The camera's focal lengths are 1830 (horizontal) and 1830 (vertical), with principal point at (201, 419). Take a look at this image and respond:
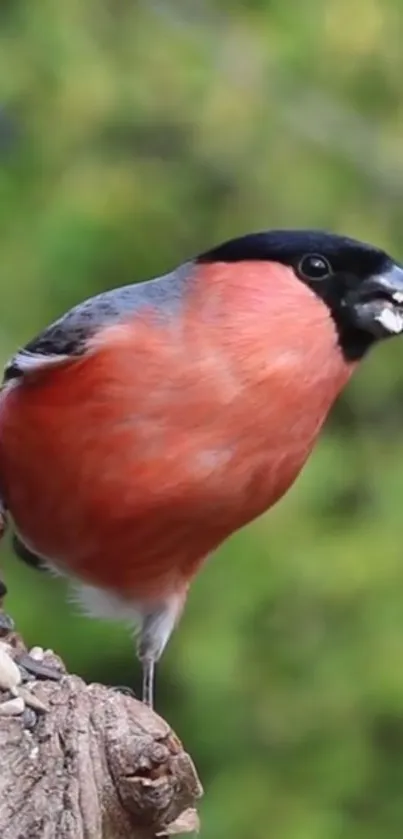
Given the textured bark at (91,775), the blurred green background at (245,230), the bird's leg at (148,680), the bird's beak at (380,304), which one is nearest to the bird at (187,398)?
the bird's beak at (380,304)

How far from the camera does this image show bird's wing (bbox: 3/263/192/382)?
2.20 metres

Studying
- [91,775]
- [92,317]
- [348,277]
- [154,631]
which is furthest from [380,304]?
[91,775]

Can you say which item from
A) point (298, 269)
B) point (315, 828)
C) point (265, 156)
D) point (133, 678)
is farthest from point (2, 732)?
point (265, 156)

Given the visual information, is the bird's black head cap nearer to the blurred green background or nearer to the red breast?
the red breast

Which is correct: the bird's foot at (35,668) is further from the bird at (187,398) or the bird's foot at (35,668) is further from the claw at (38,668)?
the bird at (187,398)

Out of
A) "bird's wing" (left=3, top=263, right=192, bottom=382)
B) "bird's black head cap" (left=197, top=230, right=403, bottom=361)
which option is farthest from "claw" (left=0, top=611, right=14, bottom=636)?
"bird's black head cap" (left=197, top=230, right=403, bottom=361)

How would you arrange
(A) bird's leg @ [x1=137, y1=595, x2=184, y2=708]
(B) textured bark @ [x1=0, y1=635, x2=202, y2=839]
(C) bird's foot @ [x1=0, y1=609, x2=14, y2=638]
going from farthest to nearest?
(A) bird's leg @ [x1=137, y1=595, x2=184, y2=708]
(C) bird's foot @ [x1=0, y1=609, x2=14, y2=638]
(B) textured bark @ [x1=0, y1=635, x2=202, y2=839]

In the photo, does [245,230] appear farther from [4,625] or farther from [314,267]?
[4,625]

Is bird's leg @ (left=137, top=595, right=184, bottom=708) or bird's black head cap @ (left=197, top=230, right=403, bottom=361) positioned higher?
bird's black head cap @ (left=197, top=230, right=403, bottom=361)

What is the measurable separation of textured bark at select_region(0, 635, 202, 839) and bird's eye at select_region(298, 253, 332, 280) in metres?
0.71

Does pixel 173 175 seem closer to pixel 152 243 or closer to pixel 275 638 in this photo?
pixel 152 243

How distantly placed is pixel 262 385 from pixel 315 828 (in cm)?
126

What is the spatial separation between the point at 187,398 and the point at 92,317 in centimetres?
22

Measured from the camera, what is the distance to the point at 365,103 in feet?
12.4
